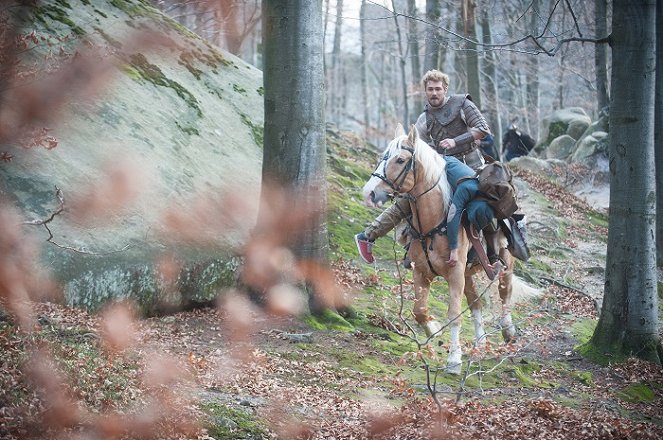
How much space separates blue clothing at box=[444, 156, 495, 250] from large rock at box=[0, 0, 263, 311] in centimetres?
292

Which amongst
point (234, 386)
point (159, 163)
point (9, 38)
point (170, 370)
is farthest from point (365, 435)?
point (159, 163)

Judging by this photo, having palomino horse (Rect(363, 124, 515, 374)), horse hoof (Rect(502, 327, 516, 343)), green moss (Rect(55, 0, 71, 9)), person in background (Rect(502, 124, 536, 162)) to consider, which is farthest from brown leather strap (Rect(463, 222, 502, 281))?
person in background (Rect(502, 124, 536, 162))

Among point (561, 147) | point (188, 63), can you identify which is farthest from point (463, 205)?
point (561, 147)

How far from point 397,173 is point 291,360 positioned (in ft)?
8.01

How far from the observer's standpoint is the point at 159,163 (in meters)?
10.1

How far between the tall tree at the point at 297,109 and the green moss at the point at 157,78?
3171mm

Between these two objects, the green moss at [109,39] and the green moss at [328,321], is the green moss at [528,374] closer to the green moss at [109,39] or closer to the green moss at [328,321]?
the green moss at [328,321]

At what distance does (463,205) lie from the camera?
8.96 meters

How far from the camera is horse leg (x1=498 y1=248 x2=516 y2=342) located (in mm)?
10180

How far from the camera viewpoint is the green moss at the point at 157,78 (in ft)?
38.7

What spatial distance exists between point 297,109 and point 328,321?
8.99 feet

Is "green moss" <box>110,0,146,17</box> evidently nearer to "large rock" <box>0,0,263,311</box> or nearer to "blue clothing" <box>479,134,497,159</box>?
"large rock" <box>0,0,263,311</box>

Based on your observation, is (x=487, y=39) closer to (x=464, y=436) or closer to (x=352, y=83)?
(x=464, y=436)

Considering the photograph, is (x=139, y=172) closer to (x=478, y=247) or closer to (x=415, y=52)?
(x=478, y=247)
